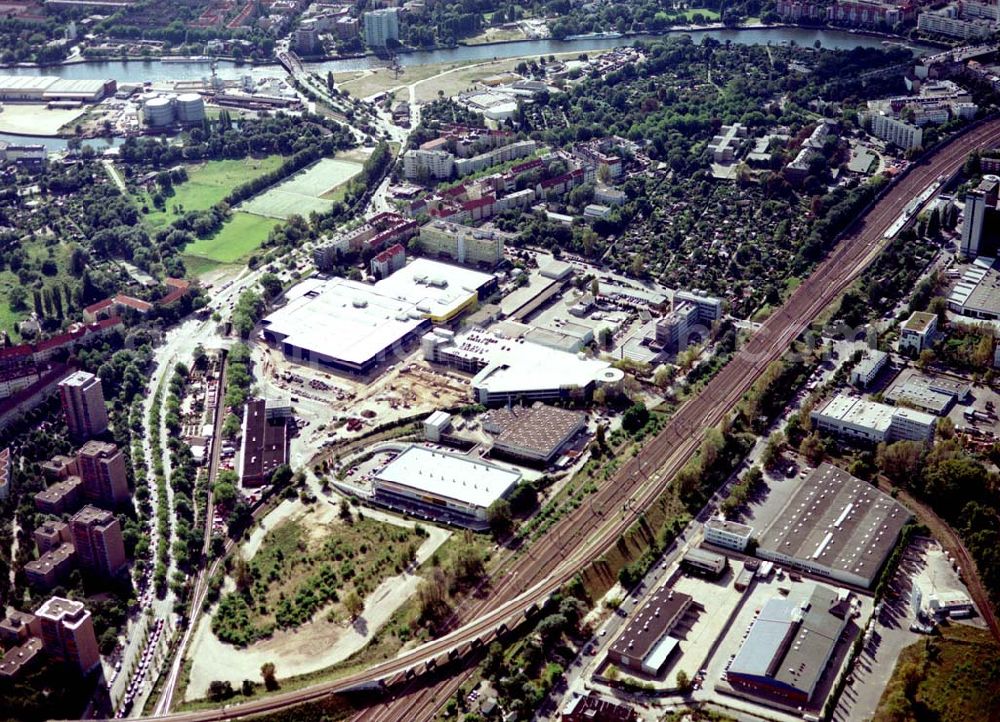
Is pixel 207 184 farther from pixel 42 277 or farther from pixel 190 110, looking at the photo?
pixel 42 277

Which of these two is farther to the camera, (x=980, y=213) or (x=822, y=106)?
(x=822, y=106)

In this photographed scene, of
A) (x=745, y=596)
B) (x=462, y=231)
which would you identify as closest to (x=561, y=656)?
(x=745, y=596)

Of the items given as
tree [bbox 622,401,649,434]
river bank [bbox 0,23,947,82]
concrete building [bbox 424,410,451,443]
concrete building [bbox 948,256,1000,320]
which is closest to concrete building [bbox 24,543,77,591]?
concrete building [bbox 424,410,451,443]

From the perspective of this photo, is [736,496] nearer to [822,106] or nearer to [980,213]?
[980,213]

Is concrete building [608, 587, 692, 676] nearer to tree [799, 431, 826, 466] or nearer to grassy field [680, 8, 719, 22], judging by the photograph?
tree [799, 431, 826, 466]

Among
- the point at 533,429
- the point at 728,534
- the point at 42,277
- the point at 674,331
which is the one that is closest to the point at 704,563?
the point at 728,534
